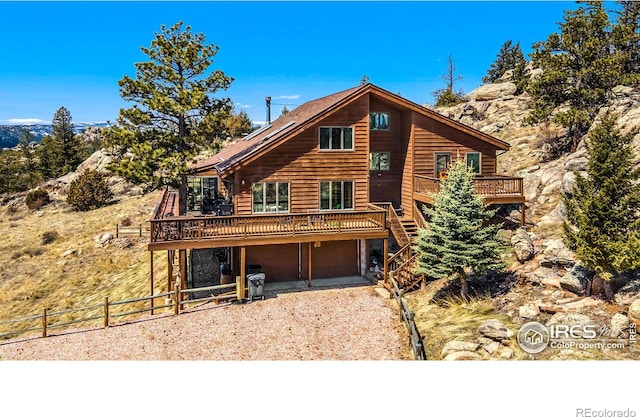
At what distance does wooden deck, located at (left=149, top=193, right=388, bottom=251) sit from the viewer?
1400 cm

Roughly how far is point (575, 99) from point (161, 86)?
71.1 feet

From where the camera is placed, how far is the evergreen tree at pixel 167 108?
16.6 m

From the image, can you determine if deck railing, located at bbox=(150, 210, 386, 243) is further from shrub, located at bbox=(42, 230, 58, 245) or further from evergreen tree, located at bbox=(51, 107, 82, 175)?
evergreen tree, located at bbox=(51, 107, 82, 175)

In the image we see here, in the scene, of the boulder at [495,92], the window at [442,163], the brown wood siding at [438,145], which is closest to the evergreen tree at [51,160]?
the brown wood siding at [438,145]

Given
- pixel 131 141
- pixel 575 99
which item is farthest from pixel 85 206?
Answer: pixel 575 99

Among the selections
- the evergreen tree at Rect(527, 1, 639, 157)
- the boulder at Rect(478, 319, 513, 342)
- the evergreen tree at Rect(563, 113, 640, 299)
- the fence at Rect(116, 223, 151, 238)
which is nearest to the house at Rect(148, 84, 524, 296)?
the boulder at Rect(478, 319, 513, 342)

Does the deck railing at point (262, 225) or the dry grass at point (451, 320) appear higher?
the deck railing at point (262, 225)

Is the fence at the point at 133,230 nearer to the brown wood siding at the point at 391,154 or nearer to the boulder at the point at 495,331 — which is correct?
the brown wood siding at the point at 391,154

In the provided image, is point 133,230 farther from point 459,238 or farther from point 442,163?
point 459,238

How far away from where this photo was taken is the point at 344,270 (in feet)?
59.3

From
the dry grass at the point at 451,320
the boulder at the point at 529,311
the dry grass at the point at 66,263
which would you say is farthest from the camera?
the dry grass at the point at 66,263

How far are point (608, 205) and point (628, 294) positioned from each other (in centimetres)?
228

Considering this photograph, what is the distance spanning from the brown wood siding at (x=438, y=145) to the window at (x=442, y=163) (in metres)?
0.20

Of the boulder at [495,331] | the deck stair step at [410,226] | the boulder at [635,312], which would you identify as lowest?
the boulder at [495,331]
